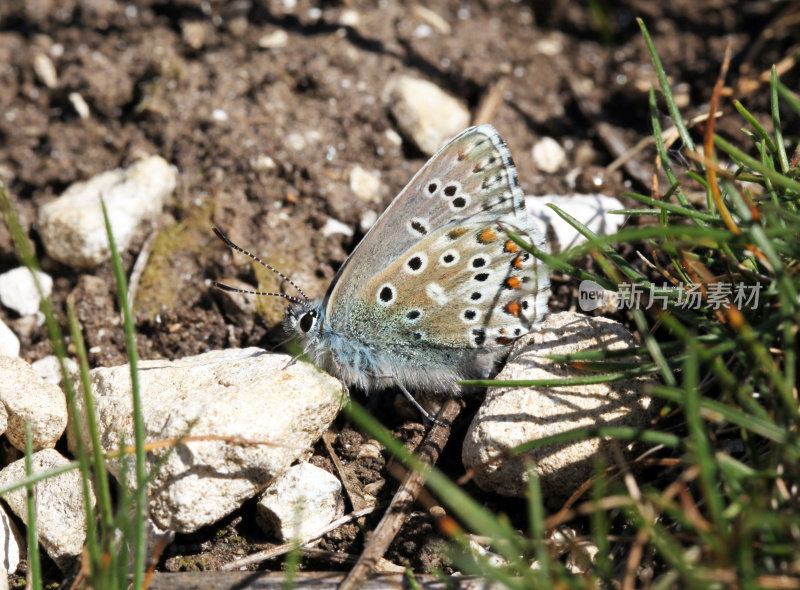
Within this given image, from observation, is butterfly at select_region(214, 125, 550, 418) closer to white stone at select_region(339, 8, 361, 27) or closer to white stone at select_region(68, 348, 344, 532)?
white stone at select_region(68, 348, 344, 532)

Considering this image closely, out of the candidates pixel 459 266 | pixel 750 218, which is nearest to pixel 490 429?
pixel 459 266

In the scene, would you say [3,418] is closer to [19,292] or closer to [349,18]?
[19,292]

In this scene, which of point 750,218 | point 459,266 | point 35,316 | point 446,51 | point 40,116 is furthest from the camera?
point 446,51

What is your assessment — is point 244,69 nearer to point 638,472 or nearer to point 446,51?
point 446,51

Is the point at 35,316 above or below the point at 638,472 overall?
above

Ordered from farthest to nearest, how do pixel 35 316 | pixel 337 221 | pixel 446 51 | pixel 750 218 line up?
pixel 446 51, pixel 337 221, pixel 35 316, pixel 750 218

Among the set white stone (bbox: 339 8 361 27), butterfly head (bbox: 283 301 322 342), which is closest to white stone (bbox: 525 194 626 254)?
butterfly head (bbox: 283 301 322 342)

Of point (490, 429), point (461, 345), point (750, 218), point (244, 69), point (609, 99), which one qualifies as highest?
point (244, 69)
